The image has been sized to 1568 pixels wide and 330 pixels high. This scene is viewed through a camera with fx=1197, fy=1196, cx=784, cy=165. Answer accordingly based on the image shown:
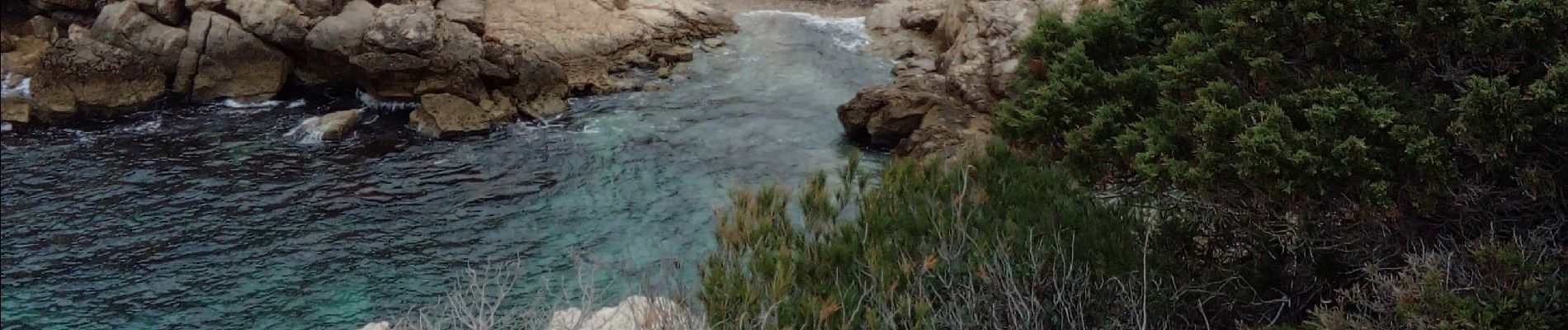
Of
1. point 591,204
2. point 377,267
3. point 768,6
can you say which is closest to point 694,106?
point 591,204

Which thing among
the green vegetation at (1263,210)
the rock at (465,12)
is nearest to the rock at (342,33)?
the rock at (465,12)

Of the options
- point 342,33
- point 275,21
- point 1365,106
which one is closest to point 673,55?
point 342,33

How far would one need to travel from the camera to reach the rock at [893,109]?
20.2 metres

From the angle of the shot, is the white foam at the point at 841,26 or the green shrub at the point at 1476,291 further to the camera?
the white foam at the point at 841,26

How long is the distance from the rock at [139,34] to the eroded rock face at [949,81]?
12.8m

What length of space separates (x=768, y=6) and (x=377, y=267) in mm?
21551

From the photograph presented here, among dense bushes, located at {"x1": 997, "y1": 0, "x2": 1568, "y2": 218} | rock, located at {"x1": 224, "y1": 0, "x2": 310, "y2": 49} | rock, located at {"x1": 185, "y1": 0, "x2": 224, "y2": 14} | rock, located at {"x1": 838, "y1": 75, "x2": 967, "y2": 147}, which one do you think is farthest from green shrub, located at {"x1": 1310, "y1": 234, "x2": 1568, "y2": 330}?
rock, located at {"x1": 185, "y1": 0, "x2": 224, "y2": 14}

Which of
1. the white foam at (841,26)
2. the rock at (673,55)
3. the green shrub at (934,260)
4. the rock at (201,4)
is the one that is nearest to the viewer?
the green shrub at (934,260)

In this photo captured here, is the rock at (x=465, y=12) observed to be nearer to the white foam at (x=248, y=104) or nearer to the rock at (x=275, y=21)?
the rock at (x=275, y=21)

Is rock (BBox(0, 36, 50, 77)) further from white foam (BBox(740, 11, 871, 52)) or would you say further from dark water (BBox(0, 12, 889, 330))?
white foam (BBox(740, 11, 871, 52))

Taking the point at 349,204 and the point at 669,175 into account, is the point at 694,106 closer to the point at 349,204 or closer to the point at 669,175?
the point at 669,175

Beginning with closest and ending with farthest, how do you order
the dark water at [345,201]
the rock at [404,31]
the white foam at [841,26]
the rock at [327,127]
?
1. the dark water at [345,201]
2. the rock at [327,127]
3. the rock at [404,31]
4. the white foam at [841,26]

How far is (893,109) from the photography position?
66.1 feet

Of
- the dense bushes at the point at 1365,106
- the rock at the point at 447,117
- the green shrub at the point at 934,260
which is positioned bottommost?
the rock at the point at 447,117
